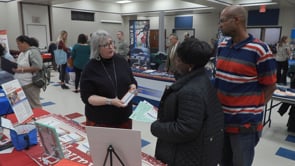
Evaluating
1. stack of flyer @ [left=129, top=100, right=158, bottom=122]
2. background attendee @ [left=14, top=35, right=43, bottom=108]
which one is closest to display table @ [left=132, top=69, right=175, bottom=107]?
background attendee @ [left=14, top=35, right=43, bottom=108]

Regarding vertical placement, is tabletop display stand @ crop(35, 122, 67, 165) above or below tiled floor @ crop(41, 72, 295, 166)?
above

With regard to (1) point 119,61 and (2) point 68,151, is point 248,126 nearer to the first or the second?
(1) point 119,61

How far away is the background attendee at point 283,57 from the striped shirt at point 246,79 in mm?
6666

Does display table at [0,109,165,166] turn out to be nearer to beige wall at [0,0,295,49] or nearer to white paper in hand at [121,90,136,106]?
white paper in hand at [121,90,136,106]

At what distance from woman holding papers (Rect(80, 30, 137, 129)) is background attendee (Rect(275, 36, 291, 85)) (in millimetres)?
6859

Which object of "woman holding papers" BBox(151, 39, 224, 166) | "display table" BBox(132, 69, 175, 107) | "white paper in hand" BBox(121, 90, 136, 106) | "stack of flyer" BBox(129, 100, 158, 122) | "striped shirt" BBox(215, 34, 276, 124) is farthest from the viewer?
"display table" BBox(132, 69, 175, 107)

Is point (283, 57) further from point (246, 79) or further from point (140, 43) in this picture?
point (246, 79)

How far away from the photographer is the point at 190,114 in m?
1.05

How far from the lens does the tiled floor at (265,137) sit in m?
2.84

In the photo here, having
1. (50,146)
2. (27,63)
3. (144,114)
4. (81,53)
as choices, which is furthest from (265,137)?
(81,53)

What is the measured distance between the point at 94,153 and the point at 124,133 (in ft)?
0.68

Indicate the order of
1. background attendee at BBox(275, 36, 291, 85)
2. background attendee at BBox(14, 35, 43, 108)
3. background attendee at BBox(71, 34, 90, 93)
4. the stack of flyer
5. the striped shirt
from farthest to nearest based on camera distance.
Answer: background attendee at BBox(275, 36, 291, 85) → background attendee at BBox(71, 34, 90, 93) → background attendee at BBox(14, 35, 43, 108) → the stack of flyer → the striped shirt

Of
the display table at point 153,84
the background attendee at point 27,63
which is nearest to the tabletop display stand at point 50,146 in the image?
the background attendee at point 27,63

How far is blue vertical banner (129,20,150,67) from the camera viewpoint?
6551 millimetres
